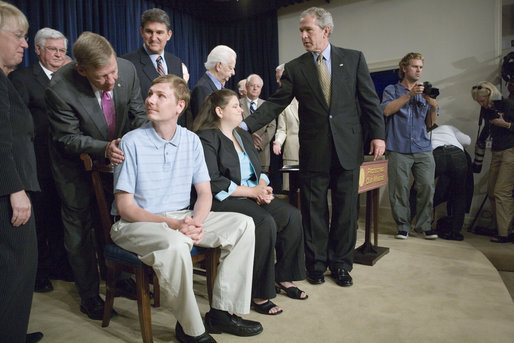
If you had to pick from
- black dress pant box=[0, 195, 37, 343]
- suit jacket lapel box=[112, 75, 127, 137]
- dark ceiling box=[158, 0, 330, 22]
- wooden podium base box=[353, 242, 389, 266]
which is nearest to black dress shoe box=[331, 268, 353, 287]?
wooden podium base box=[353, 242, 389, 266]

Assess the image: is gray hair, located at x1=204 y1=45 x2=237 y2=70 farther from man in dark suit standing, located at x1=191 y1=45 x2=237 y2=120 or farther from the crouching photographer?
the crouching photographer

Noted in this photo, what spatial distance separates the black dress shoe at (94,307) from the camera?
6.57 ft

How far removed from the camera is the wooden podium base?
2.90 meters

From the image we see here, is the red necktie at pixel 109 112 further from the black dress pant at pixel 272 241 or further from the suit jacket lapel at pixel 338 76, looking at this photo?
the suit jacket lapel at pixel 338 76

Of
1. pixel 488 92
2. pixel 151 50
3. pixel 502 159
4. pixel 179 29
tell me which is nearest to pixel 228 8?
pixel 179 29

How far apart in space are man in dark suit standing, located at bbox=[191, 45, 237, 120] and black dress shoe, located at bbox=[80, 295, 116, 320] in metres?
1.31

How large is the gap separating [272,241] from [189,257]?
54cm

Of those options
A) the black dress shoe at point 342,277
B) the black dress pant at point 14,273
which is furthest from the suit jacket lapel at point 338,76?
the black dress pant at point 14,273

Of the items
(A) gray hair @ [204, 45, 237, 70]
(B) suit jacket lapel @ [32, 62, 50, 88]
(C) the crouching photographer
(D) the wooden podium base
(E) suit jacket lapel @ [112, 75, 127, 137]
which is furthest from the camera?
(C) the crouching photographer

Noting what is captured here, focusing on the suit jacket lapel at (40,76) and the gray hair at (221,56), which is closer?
the suit jacket lapel at (40,76)

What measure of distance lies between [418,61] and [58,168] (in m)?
3.18

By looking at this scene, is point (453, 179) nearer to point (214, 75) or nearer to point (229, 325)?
point (214, 75)

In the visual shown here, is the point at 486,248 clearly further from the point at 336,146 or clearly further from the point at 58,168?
the point at 58,168

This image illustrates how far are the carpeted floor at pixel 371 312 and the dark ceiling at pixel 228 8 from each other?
14.6ft
